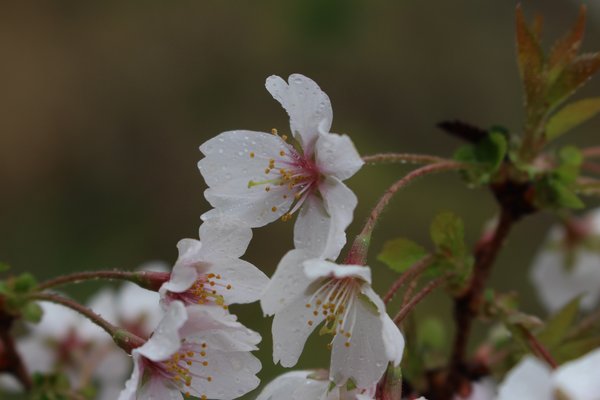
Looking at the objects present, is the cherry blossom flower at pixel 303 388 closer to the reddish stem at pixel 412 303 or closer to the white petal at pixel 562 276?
the reddish stem at pixel 412 303

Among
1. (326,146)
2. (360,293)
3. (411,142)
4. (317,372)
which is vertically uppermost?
(326,146)

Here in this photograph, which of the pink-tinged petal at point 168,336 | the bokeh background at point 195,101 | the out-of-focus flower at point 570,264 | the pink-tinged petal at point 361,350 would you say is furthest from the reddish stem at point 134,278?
the bokeh background at point 195,101

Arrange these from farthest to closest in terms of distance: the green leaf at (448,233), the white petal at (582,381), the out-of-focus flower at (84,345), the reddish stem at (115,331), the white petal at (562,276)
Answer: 1. the white petal at (562,276)
2. the out-of-focus flower at (84,345)
3. the green leaf at (448,233)
4. the reddish stem at (115,331)
5. the white petal at (582,381)

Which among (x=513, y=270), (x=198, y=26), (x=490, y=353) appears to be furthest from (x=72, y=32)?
(x=490, y=353)

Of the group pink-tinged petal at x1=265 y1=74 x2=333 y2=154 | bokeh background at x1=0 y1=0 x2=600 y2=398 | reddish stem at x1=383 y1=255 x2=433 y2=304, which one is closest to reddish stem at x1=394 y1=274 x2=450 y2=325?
reddish stem at x1=383 y1=255 x2=433 y2=304

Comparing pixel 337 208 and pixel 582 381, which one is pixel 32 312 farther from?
pixel 582 381

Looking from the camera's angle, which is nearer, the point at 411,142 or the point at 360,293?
the point at 360,293

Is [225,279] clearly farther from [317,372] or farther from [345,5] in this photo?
[345,5]

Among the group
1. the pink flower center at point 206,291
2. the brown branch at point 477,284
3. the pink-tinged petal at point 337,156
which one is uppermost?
the pink-tinged petal at point 337,156
